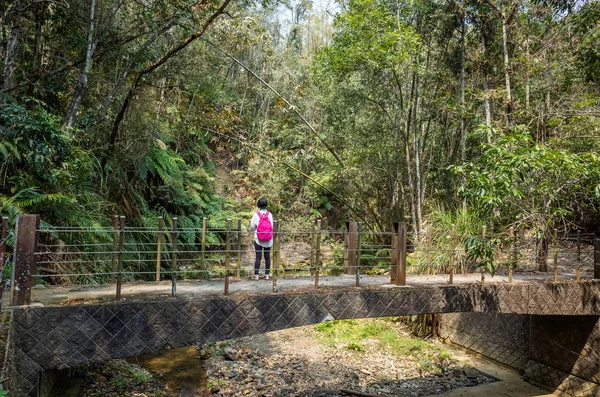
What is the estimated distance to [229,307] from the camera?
4.73 m

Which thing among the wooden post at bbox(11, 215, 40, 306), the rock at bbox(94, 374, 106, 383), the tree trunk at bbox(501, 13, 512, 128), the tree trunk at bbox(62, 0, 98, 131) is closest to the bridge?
the wooden post at bbox(11, 215, 40, 306)

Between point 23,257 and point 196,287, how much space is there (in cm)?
209

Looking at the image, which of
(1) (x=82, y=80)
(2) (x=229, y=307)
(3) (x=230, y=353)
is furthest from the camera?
(3) (x=230, y=353)

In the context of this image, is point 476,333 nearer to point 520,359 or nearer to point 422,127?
point 520,359

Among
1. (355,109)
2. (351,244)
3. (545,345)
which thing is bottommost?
(545,345)

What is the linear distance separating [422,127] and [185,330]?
1070 centimetres

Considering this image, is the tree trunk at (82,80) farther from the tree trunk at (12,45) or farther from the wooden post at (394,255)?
the wooden post at (394,255)

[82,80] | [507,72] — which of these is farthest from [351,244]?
[507,72]

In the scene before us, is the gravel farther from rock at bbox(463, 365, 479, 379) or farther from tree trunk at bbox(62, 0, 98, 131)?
tree trunk at bbox(62, 0, 98, 131)

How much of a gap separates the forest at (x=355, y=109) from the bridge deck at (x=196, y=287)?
5.26 feet

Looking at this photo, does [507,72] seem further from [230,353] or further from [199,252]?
[230,353]

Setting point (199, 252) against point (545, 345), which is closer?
point (199, 252)

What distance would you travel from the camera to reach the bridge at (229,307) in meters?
3.86

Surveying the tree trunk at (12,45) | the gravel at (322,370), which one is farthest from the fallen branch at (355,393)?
the tree trunk at (12,45)
